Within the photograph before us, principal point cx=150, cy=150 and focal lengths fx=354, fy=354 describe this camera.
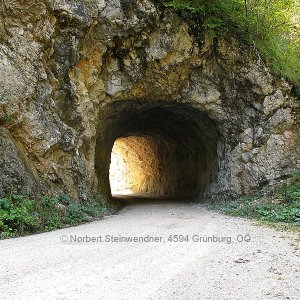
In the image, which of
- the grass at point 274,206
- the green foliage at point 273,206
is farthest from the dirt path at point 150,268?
the green foliage at point 273,206

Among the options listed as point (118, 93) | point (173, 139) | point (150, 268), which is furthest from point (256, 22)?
point (150, 268)

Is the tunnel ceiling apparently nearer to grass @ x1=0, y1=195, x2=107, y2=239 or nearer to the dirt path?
grass @ x1=0, y1=195, x2=107, y2=239

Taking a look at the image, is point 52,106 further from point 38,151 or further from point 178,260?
point 178,260

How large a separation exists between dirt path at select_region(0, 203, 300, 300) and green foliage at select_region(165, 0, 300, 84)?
372 inches

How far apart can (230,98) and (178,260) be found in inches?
435

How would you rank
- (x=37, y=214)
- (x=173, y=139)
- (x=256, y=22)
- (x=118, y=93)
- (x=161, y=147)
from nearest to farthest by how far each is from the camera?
1. (x=37, y=214)
2. (x=118, y=93)
3. (x=256, y=22)
4. (x=173, y=139)
5. (x=161, y=147)

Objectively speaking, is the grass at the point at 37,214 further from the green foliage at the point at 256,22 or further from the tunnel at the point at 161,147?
the green foliage at the point at 256,22

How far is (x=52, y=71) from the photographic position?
37.3 ft

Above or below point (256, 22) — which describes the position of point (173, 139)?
below

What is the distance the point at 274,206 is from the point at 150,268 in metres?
8.45

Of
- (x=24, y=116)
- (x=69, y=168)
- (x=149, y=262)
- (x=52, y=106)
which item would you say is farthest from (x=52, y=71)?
(x=149, y=262)

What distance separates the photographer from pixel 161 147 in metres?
26.0

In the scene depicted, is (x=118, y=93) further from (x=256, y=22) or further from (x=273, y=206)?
(x=273, y=206)

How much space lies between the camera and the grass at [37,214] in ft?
25.8
